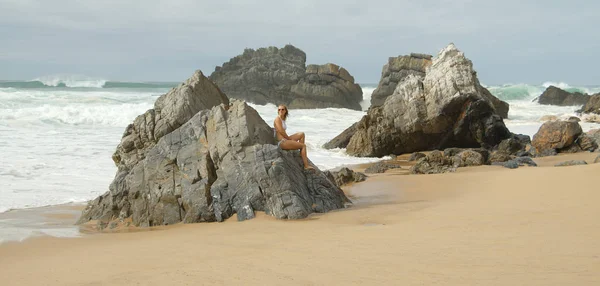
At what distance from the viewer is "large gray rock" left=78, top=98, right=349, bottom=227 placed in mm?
7520

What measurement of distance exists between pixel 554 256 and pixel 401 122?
1392 cm

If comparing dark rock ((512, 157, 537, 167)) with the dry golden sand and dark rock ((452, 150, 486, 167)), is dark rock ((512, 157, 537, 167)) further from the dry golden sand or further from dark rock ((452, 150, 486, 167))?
the dry golden sand

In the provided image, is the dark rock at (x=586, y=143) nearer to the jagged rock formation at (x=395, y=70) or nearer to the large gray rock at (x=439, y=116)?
the large gray rock at (x=439, y=116)

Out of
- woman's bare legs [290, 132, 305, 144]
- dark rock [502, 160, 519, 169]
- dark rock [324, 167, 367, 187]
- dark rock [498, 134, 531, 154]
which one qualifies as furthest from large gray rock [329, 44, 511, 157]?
woman's bare legs [290, 132, 305, 144]

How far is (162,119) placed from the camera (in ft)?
32.6

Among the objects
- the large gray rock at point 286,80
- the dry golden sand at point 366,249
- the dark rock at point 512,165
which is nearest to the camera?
the dry golden sand at point 366,249

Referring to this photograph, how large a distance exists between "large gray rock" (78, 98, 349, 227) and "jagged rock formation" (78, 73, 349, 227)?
1 cm

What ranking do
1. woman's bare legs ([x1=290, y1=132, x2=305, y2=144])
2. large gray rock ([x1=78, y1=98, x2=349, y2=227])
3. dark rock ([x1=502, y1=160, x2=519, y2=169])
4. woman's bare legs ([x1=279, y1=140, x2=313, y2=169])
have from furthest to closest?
dark rock ([x1=502, y1=160, x2=519, y2=169]) < woman's bare legs ([x1=290, y1=132, x2=305, y2=144]) < woman's bare legs ([x1=279, y1=140, x2=313, y2=169]) < large gray rock ([x1=78, y1=98, x2=349, y2=227])

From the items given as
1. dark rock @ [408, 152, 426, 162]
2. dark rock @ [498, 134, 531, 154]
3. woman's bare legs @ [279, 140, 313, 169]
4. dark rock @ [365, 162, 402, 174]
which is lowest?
dark rock @ [365, 162, 402, 174]

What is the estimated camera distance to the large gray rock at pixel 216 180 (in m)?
7.52

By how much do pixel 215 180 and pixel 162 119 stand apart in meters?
2.44

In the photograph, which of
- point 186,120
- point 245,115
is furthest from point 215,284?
point 186,120

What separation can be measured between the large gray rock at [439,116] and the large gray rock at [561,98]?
3608 cm

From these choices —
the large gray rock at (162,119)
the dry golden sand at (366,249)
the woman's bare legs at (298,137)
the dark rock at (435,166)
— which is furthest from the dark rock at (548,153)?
the large gray rock at (162,119)
